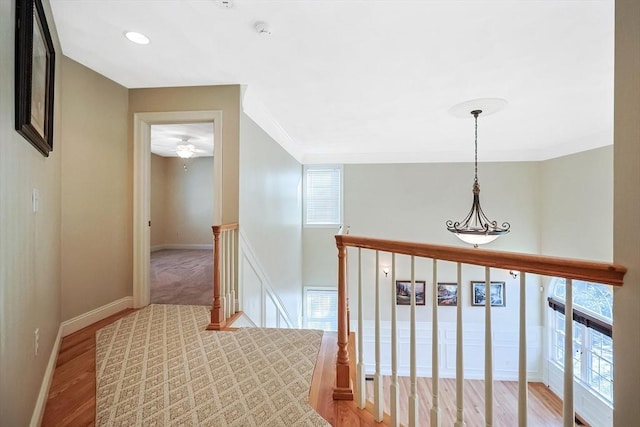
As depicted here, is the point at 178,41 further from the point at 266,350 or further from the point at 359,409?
the point at 359,409

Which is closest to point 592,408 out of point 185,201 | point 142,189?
point 142,189

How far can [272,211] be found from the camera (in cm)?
387

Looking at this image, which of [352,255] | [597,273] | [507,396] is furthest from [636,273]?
[507,396]

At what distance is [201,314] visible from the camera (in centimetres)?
262

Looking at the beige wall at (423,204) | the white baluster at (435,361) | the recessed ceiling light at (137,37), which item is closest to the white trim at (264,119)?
the recessed ceiling light at (137,37)

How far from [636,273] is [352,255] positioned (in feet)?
17.7

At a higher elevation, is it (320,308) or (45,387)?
(45,387)

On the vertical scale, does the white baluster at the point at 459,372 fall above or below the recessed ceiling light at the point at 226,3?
below

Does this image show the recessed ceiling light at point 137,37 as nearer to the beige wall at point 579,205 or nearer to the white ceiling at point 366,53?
the white ceiling at point 366,53

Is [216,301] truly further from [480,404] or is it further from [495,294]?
[495,294]

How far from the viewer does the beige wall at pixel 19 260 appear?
1.02m

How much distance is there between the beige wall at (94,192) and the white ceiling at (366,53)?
0.89 feet

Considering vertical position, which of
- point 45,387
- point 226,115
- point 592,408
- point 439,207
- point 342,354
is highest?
point 226,115

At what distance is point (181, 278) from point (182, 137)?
2.69m
